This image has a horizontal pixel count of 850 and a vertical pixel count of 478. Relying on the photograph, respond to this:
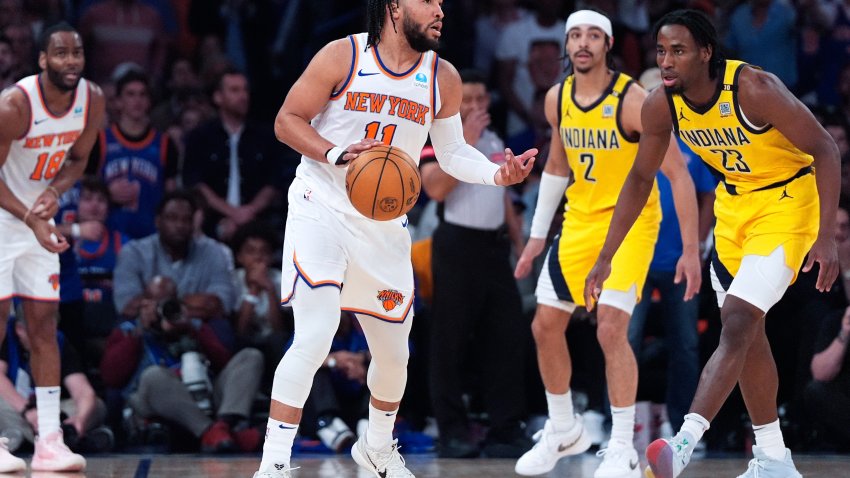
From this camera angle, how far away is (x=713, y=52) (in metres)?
6.06

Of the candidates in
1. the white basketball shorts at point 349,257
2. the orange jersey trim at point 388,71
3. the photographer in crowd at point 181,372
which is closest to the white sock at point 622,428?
the white basketball shorts at point 349,257

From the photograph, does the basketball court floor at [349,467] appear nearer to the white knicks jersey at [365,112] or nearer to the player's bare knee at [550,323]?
the player's bare knee at [550,323]

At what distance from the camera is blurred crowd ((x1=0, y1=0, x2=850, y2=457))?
28.3 feet

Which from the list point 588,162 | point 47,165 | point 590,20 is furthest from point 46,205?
point 590,20

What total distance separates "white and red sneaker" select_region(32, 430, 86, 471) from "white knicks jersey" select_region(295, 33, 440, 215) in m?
2.26

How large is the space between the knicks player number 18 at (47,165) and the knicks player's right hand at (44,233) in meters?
0.31

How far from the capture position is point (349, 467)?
7.46 metres

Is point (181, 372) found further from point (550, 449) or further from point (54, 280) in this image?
point (550, 449)

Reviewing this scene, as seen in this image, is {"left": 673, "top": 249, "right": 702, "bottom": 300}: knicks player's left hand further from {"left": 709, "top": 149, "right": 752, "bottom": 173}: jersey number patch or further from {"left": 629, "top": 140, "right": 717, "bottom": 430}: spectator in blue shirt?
{"left": 629, "top": 140, "right": 717, "bottom": 430}: spectator in blue shirt

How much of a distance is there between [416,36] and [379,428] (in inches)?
74.6

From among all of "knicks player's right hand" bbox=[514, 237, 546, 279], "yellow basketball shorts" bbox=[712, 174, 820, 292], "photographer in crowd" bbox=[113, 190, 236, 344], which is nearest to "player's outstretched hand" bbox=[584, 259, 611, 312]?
"yellow basketball shorts" bbox=[712, 174, 820, 292]

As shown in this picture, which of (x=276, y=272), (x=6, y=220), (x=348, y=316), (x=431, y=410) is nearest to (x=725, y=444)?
(x=431, y=410)

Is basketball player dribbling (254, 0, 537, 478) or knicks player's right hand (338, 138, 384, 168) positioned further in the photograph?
basketball player dribbling (254, 0, 537, 478)

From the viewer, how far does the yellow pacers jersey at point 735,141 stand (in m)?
6.00
